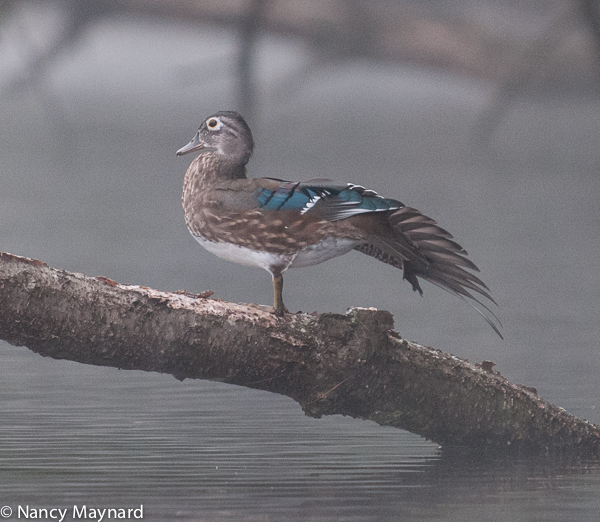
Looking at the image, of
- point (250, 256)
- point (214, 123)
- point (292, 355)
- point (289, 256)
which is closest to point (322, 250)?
point (289, 256)

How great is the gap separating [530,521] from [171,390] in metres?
2.09

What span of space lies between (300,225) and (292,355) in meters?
0.39

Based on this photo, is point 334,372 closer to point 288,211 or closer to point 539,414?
point 288,211

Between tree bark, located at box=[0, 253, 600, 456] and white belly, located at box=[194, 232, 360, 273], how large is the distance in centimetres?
14

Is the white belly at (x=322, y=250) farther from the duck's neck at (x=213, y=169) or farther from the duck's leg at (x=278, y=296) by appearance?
the duck's neck at (x=213, y=169)

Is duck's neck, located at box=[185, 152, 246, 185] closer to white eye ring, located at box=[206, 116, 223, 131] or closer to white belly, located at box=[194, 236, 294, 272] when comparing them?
white eye ring, located at box=[206, 116, 223, 131]

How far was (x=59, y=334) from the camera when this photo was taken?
279 centimetres

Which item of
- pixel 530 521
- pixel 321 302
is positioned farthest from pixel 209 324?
pixel 321 302

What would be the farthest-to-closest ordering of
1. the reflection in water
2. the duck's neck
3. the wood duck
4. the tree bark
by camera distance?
the duck's neck < the wood duck < the tree bark < the reflection in water

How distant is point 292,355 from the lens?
9.80 ft

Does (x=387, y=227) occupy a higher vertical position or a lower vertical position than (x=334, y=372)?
higher

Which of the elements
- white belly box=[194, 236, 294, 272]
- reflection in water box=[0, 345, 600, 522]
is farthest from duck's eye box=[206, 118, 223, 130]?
reflection in water box=[0, 345, 600, 522]

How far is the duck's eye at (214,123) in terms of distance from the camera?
3.23 m

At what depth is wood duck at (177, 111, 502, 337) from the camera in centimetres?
293
